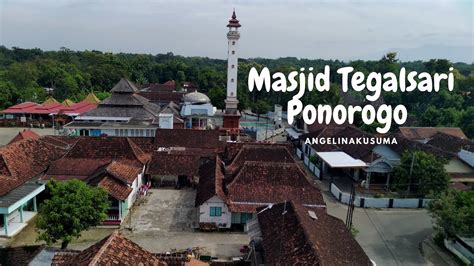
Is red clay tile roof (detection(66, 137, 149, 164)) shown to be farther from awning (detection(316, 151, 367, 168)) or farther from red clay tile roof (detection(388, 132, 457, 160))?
red clay tile roof (detection(388, 132, 457, 160))

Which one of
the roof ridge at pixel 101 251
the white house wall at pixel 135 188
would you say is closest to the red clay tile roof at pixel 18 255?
the roof ridge at pixel 101 251

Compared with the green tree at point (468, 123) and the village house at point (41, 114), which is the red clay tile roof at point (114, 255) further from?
the green tree at point (468, 123)

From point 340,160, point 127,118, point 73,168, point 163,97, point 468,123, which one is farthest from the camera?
point 163,97

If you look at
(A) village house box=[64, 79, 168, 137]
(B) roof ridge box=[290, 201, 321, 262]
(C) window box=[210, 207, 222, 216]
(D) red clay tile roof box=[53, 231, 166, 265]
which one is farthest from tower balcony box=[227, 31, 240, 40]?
(D) red clay tile roof box=[53, 231, 166, 265]

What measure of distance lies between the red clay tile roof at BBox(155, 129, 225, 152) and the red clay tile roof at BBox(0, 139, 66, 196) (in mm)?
7470

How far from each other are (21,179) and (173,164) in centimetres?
938

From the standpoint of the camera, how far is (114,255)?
9.98 metres

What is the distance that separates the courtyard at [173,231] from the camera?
18391mm

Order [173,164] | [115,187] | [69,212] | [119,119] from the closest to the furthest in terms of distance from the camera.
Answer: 1. [69,212]
2. [115,187]
3. [173,164]
4. [119,119]

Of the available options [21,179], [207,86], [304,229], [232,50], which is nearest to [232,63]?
[232,50]

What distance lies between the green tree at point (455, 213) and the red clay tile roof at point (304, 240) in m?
6.00

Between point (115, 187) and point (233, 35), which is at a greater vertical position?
point (233, 35)

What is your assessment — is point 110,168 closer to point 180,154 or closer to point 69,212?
point 69,212

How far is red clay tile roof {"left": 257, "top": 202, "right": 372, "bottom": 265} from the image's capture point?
12.6m
